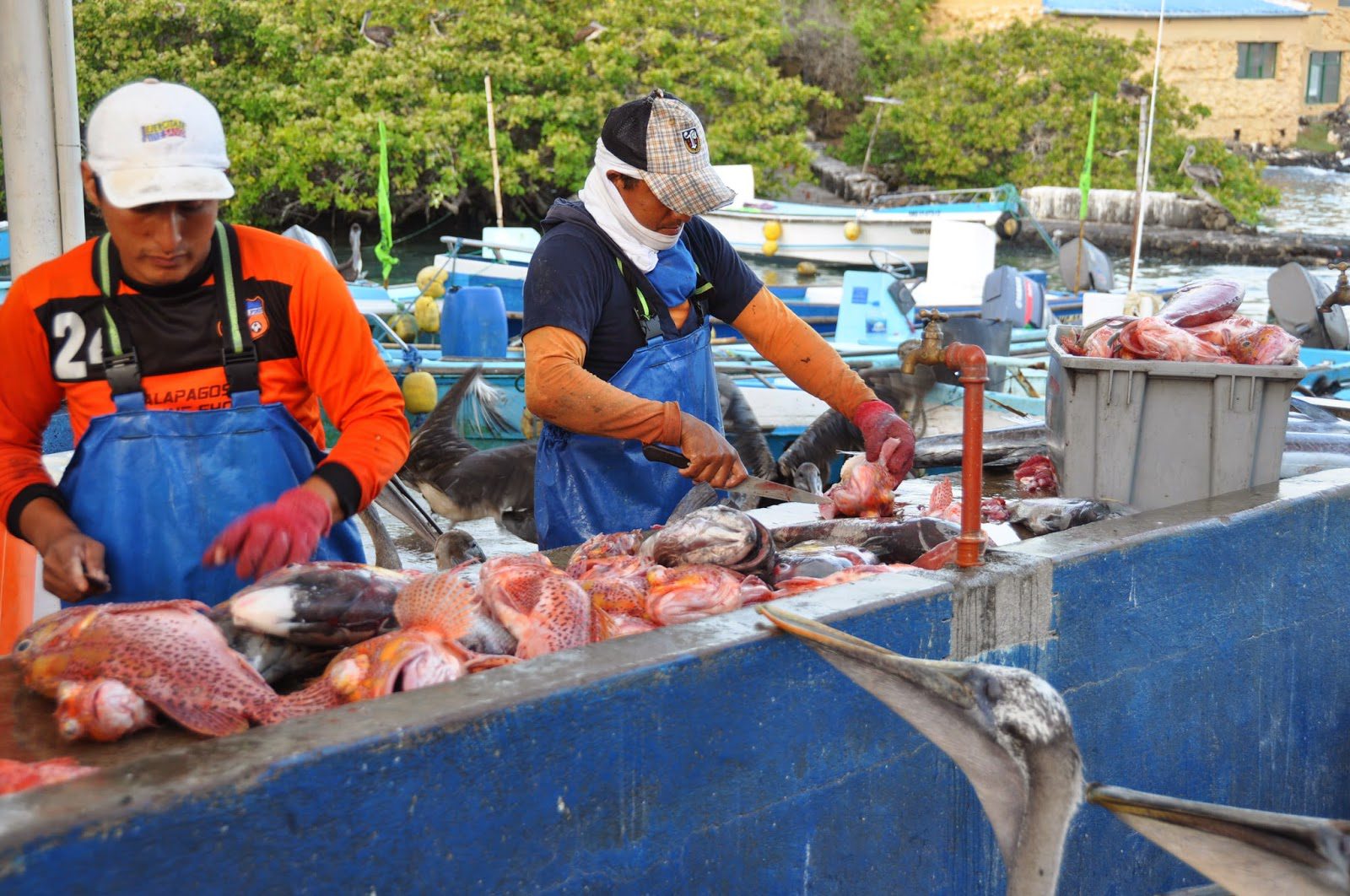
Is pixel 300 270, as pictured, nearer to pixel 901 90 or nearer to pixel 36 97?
pixel 36 97

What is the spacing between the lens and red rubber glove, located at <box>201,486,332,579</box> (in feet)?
7.81

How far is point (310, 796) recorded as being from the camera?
1.81m

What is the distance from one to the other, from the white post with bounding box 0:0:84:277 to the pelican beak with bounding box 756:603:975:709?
3.83 meters

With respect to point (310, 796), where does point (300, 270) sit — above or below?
above

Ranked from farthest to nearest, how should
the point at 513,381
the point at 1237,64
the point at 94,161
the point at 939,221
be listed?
the point at 1237,64 < the point at 939,221 < the point at 513,381 < the point at 94,161

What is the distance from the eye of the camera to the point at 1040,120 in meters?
36.0

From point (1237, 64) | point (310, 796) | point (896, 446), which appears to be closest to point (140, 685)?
point (310, 796)

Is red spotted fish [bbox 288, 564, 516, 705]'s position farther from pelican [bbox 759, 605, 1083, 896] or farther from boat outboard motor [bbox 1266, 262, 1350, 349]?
boat outboard motor [bbox 1266, 262, 1350, 349]

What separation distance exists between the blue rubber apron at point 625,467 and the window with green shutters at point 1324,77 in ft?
189

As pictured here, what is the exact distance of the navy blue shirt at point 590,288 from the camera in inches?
135

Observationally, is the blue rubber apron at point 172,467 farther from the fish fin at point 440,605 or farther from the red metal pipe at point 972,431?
the red metal pipe at point 972,431

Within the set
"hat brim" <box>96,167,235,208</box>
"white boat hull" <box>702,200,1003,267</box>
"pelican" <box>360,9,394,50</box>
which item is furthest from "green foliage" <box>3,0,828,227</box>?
"hat brim" <box>96,167,235,208</box>

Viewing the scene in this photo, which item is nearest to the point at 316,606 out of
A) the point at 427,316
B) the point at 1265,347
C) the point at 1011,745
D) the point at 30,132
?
the point at 1011,745

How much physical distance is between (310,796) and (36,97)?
4013 mm
